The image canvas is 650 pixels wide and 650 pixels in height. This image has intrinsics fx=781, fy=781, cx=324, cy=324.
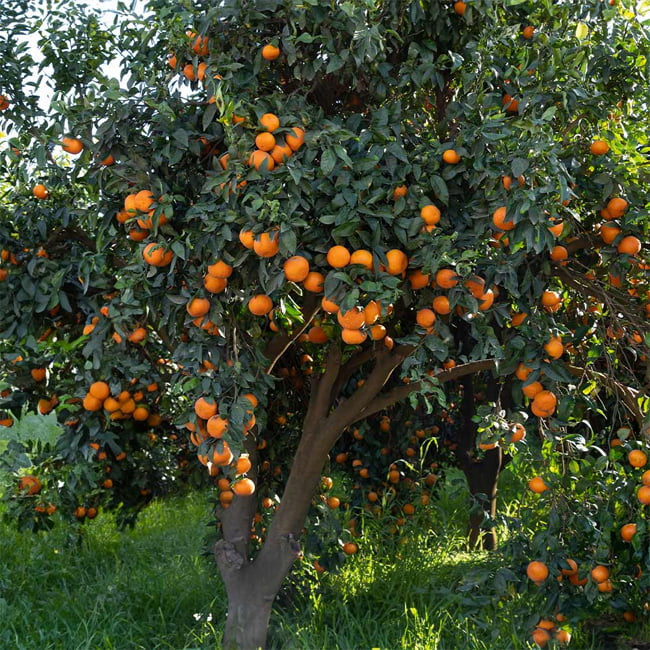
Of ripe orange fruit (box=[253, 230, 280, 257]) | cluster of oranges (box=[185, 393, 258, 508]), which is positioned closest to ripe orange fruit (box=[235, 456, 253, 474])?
cluster of oranges (box=[185, 393, 258, 508])

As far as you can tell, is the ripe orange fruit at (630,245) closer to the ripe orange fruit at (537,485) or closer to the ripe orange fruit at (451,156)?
the ripe orange fruit at (451,156)

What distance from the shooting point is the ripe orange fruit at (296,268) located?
82.1 inches

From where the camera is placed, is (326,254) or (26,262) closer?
(326,254)

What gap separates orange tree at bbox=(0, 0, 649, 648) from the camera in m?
2.15

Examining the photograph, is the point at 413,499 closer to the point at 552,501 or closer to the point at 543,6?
the point at 552,501

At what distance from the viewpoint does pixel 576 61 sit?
2.25 m

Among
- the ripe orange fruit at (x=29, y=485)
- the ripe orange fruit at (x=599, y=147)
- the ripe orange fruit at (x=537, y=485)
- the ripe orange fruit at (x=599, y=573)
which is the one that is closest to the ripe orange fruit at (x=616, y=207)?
the ripe orange fruit at (x=599, y=147)

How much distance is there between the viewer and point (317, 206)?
2.20 m

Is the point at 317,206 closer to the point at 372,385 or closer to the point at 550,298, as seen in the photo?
the point at 550,298

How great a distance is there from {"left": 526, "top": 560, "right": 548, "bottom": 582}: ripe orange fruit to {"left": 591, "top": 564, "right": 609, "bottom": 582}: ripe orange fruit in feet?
0.51

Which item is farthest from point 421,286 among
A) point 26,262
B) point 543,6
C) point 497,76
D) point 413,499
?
point 413,499

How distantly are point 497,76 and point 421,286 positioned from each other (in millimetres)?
681

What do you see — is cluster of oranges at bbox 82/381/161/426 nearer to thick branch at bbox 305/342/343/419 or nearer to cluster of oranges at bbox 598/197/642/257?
thick branch at bbox 305/342/343/419

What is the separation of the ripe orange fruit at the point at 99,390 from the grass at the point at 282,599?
44.4 inches
